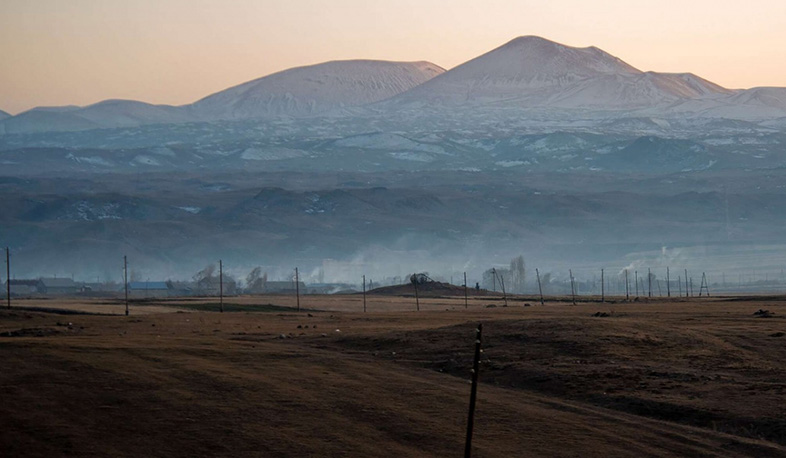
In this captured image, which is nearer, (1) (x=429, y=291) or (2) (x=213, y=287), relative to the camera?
(1) (x=429, y=291)

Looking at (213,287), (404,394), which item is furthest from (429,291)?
(404,394)

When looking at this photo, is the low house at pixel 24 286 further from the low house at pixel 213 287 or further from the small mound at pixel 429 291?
the small mound at pixel 429 291

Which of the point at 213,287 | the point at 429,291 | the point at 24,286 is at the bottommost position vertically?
the point at 429,291

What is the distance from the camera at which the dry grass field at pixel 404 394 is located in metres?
31.7

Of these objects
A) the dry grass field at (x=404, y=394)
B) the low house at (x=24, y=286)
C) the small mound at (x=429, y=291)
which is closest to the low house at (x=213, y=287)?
the low house at (x=24, y=286)

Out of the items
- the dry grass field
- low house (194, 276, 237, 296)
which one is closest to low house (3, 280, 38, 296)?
low house (194, 276, 237, 296)

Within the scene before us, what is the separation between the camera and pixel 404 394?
37.2m

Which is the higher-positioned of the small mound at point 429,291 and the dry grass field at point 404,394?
the small mound at point 429,291

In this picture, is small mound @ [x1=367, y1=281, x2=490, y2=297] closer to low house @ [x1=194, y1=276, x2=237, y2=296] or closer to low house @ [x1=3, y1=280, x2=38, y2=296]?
low house @ [x1=194, y1=276, x2=237, y2=296]

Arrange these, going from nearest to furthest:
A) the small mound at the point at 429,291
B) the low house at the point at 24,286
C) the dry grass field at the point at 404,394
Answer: the dry grass field at the point at 404,394 < the small mound at the point at 429,291 < the low house at the point at 24,286

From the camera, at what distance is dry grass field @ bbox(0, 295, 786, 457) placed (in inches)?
1249

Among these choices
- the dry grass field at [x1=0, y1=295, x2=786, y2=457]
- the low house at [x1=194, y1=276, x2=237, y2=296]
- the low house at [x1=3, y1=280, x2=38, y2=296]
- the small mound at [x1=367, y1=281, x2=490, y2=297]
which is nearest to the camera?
the dry grass field at [x1=0, y1=295, x2=786, y2=457]

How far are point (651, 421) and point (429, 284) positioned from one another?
107 m

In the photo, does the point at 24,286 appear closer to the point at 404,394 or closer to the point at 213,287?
the point at 213,287
